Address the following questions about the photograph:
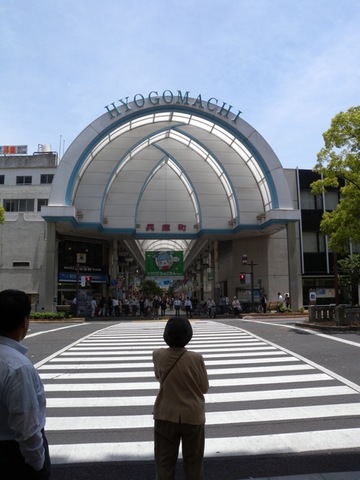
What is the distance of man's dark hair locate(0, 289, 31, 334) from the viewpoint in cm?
259

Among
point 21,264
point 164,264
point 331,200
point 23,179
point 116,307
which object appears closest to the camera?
point 116,307

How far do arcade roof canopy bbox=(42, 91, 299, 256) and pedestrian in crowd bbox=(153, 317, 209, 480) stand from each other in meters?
28.0

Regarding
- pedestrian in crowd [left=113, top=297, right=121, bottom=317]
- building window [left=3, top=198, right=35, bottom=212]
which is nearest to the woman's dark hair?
pedestrian in crowd [left=113, top=297, right=121, bottom=317]

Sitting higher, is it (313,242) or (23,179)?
(23,179)

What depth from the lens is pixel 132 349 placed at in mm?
13875

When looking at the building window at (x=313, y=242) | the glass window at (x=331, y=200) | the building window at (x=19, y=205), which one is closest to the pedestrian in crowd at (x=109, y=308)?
the building window at (x=19, y=205)

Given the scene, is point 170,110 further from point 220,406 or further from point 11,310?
point 11,310

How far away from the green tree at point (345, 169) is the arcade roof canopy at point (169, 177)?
476 inches

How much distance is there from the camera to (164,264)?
3872 cm

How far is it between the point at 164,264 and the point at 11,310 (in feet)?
119

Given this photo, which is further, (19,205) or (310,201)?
(19,205)

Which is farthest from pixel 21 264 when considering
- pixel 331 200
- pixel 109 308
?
pixel 331 200

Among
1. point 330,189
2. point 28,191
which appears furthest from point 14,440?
point 28,191

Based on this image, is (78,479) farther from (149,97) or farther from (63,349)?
(149,97)
